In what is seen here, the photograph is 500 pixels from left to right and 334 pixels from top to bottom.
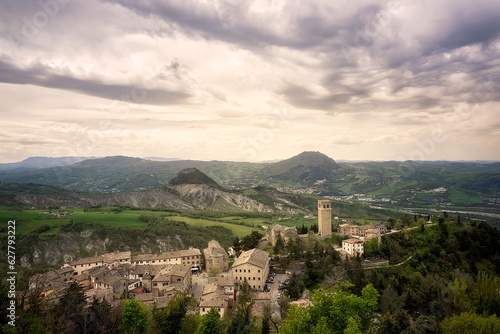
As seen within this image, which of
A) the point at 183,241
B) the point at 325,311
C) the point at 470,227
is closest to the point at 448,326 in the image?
the point at 325,311

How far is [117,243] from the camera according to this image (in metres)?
97.1

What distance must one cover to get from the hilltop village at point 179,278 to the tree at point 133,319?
22.4ft

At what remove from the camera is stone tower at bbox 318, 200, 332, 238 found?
258 ft

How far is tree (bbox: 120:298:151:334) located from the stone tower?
53926mm

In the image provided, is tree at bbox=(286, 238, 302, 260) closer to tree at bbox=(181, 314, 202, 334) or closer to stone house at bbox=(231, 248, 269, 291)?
stone house at bbox=(231, 248, 269, 291)

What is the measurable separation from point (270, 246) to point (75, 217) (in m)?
78.4

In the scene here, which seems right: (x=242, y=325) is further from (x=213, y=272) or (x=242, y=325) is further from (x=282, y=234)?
(x=282, y=234)

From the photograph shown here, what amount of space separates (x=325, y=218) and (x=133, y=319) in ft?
183

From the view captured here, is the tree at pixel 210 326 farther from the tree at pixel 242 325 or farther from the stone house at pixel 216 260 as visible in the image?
the stone house at pixel 216 260

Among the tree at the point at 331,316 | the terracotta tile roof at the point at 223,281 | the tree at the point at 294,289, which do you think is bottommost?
the tree at the point at 294,289

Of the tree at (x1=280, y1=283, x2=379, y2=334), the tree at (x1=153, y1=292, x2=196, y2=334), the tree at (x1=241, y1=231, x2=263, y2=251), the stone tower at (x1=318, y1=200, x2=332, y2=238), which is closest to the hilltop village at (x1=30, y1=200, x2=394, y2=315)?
the tree at (x1=241, y1=231, x2=263, y2=251)

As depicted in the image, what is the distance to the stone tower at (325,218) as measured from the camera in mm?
78688

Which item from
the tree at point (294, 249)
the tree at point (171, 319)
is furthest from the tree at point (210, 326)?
Answer: the tree at point (294, 249)

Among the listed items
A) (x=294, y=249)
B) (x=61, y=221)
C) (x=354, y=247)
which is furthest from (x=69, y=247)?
(x=354, y=247)
